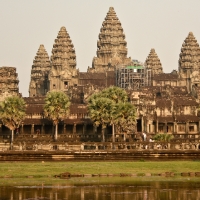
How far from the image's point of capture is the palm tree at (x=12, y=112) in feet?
544

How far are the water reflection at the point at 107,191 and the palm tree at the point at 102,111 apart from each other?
261 ft

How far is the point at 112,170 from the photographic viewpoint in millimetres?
91188

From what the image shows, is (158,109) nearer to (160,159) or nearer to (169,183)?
(160,159)

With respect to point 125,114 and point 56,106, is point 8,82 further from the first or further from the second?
point 125,114

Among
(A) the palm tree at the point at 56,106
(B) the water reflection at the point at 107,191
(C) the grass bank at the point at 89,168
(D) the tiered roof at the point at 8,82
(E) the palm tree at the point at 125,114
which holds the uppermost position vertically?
(D) the tiered roof at the point at 8,82

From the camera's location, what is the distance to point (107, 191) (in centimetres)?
7750

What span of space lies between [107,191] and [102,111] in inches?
3386

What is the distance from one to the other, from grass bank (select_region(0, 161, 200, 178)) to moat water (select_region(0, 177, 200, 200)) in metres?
3.86

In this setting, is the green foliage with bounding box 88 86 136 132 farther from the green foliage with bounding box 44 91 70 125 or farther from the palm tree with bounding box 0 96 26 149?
the palm tree with bounding box 0 96 26 149

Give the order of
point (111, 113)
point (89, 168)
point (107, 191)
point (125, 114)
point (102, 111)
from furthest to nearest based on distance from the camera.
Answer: point (125, 114) → point (102, 111) → point (111, 113) → point (89, 168) → point (107, 191)

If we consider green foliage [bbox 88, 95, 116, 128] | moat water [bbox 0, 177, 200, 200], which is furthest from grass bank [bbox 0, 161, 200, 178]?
green foliage [bbox 88, 95, 116, 128]

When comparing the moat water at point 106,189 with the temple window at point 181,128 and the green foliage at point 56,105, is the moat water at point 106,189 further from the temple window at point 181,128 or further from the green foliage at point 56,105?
the temple window at point 181,128

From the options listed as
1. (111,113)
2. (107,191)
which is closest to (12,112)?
(111,113)

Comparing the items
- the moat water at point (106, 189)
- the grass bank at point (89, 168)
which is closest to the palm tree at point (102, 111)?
the grass bank at point (89, 168)
